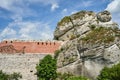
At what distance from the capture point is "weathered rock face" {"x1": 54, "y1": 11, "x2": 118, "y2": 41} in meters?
64.8

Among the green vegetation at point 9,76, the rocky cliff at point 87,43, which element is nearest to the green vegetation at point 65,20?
the rocky cliff at point 87,43

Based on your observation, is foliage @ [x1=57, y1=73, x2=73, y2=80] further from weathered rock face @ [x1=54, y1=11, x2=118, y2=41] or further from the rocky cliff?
weathered rock face @ [x1=54, y1=11, x2=118, y2=41]

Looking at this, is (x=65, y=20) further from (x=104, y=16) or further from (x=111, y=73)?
(x=111, y=73)

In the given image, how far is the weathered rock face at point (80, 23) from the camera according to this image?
6475 cm

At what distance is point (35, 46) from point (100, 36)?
37.7 ft

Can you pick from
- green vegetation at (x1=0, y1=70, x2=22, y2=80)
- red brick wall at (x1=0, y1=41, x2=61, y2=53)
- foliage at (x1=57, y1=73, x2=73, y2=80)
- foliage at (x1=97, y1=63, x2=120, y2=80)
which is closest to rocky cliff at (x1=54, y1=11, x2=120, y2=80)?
foliage at (x1=57, y1=73, x2=73, y2=80)

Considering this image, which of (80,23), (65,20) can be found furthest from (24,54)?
(80,23)

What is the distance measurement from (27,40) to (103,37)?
13.2 metres

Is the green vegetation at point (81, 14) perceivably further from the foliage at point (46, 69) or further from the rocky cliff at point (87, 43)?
the foliage at point (46, 69)

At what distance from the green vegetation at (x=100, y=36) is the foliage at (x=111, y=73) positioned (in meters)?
5.72

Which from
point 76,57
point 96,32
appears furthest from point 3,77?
point 96,32

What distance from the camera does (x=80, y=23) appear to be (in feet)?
216

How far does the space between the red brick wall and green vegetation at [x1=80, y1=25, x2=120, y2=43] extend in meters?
6.23

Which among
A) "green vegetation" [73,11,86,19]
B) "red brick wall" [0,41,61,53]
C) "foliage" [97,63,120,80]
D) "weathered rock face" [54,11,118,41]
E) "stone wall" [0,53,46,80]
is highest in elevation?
"green vegetation" [73,11,86,19]
